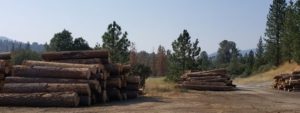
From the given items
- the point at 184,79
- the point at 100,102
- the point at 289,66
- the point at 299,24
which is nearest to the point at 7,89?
the point at 100,102

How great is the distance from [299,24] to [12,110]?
49671mm

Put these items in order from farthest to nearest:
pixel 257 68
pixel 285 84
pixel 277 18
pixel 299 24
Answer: pixel 257 68 < pixel 277 18 < pixel 299 24 < pixel 285 84

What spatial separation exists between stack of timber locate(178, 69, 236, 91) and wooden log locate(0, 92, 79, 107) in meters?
18.2

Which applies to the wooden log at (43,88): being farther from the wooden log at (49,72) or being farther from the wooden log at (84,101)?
the wooden log at (49,72)

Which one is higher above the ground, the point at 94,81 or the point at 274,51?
the point at 274,51

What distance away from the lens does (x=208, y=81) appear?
35469 millimetres

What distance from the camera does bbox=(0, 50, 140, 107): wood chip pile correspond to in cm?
1742

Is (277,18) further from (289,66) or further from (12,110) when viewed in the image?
(12,110)

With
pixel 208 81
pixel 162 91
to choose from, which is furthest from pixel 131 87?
pixel 208 81

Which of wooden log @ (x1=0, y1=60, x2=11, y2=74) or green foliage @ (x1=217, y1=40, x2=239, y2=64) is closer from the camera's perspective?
wooden log @ (x1=0, y1=60, x2=11, y2=74)

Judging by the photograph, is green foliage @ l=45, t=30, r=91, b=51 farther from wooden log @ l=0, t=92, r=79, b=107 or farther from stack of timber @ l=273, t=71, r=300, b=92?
Answer: wooden log @ l=0, t=92, r=79, b=107

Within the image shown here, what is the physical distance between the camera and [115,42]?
45719mm

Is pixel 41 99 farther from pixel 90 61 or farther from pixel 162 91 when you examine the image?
pixel 162 91

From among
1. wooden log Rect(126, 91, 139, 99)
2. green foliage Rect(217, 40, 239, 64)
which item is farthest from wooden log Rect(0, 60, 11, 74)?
green foliage Rect(217, 40, 239, 64)
